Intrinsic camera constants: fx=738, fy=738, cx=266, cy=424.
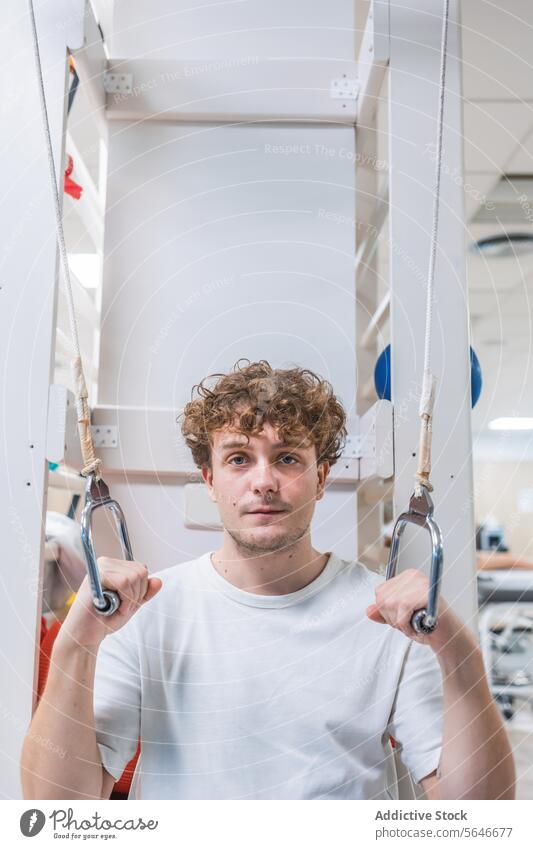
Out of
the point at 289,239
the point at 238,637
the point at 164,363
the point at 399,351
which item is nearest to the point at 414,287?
the point at 399,351

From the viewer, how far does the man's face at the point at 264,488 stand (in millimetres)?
716

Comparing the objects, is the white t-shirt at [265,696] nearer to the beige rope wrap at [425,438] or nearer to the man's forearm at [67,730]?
the man's forearm at [67,730]

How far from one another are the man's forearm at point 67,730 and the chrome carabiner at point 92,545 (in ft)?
0.20

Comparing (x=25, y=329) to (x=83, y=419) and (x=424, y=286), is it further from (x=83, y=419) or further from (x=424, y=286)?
(x=424, y=286)

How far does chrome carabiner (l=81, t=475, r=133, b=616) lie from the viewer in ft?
2.01

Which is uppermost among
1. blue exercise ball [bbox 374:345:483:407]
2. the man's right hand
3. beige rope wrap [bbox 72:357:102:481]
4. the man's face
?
blue exercise ball [bbox 374:345:483:407]

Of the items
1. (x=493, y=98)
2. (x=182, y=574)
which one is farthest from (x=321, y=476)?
(x=493, y=98)

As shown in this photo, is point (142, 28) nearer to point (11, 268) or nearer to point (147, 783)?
point (11, 268)

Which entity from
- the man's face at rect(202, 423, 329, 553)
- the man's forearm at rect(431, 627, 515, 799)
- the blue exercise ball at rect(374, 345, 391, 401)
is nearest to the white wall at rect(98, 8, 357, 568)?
the blue exercise ball at rect(374, 345, 391, 401)

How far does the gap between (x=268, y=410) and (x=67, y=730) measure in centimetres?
35

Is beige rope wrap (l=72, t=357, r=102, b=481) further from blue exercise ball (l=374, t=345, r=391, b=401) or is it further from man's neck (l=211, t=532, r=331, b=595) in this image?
blue exercise ball (l=374, t=345, r=391, b=401)

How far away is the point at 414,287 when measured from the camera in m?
0.80

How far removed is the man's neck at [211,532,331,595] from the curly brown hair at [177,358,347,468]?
0.10 m

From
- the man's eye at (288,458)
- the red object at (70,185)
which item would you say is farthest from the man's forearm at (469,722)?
the red object at (70,185)
